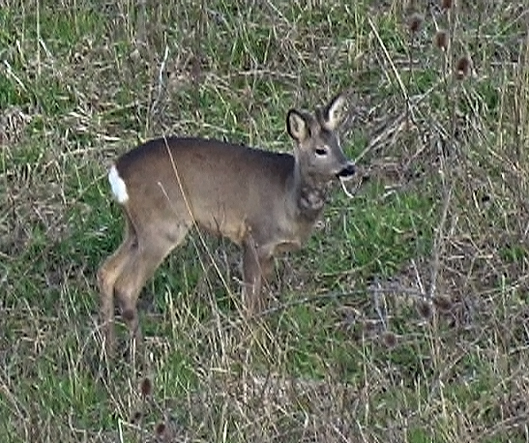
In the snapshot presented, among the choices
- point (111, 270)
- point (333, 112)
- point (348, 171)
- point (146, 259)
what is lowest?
point (111, 270)

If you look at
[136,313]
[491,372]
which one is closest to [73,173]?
[136,313]

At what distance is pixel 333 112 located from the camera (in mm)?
7871

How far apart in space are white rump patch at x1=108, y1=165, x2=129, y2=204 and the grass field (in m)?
0.40

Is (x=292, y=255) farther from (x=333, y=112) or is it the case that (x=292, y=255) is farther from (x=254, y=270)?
(x=333, y=112)

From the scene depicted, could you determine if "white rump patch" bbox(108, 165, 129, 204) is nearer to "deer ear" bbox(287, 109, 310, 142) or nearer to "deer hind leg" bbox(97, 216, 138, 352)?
"deer hind leg" bbox(97, 216, 138, 352)

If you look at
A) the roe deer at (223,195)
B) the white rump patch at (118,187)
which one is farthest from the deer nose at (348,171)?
the white rump patch at (118,187)

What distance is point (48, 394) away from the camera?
6.79m

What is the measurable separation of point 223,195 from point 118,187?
17.6 inches

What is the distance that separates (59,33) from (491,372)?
4159mm

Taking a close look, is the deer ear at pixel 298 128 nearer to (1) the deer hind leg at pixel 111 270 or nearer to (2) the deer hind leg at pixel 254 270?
(2) the deer hind leg at pixel 254 270

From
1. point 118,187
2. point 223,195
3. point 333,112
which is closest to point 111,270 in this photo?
point 118,187

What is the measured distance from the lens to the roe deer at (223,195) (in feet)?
25.4

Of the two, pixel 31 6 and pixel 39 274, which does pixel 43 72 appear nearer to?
pixel 31 6

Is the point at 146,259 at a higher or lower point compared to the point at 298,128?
lower
